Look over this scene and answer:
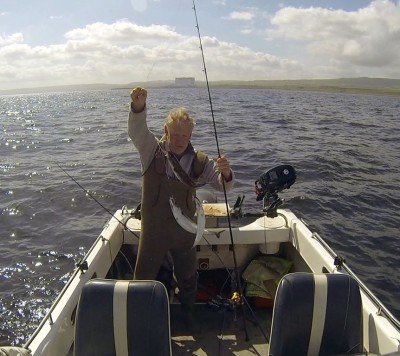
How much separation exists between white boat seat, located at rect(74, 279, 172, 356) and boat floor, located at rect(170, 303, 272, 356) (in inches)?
66.9

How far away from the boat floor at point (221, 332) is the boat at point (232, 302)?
13 mm

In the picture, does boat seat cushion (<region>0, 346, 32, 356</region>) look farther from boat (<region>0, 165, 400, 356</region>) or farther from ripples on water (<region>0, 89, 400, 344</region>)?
ripples on water (<region>0, 89, 400, 344</region>)

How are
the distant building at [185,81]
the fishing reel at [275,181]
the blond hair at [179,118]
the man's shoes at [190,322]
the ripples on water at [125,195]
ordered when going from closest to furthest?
the blond hair at [179,118] → the man's shoes at [190,322] → the fishing reel at [275,181] → the distant building at [185,81] → the ripples on water at [125,195]

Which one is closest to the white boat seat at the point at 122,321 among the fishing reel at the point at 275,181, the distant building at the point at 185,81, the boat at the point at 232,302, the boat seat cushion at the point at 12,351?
the boat at the point at 232,302

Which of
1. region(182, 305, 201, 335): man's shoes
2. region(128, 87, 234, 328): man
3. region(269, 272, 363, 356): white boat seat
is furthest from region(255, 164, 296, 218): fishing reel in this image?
region(269, 272, 363, 356): white boat seat

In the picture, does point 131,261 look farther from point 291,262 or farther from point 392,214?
point 392,214

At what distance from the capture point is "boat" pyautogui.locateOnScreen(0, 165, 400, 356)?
111 inches

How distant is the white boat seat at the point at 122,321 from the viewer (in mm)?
2795

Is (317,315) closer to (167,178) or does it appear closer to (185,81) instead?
(167,178)

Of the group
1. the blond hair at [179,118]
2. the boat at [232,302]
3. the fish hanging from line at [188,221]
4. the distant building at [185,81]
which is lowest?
the boat at [232,302]

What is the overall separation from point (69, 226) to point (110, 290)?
7.79m

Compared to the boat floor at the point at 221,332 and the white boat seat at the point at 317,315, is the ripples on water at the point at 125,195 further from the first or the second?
the white boat seat at the point at 317,315

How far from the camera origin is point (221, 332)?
4695mm

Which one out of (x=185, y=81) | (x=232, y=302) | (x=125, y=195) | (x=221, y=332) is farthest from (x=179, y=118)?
(x=125, y=195)
